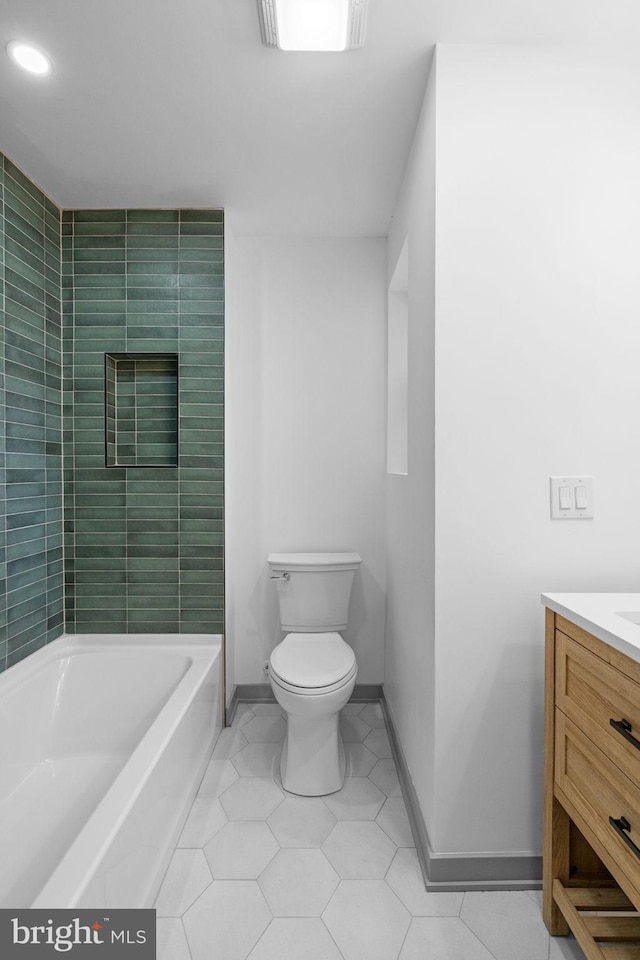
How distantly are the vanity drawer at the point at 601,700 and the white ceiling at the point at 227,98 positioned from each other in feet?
5.26

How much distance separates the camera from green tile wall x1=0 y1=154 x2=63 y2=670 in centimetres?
203

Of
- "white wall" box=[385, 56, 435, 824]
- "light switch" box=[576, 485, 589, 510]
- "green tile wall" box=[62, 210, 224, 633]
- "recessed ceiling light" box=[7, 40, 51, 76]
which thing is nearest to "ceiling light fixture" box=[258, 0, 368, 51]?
"white wall" box=[385, 56, 435, 824]

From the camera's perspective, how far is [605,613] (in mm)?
1236

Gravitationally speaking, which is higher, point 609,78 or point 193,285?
point 609,78

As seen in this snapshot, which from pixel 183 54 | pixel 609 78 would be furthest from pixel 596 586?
pixel 183 54

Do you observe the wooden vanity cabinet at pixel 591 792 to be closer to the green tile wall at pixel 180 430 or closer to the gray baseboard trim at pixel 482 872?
the gray baseboard trim at pixel 482 872

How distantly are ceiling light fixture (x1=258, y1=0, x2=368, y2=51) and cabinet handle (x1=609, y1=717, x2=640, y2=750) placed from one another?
171cm

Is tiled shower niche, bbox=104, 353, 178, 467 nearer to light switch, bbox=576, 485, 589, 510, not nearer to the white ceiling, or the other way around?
the white ceiling

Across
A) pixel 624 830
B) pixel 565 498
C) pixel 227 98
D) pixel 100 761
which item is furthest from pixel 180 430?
pixel 624 830

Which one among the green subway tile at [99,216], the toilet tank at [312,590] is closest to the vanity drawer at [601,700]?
the toilet tank at [312,590]

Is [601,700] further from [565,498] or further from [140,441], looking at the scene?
[140,441]

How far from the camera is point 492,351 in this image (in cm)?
152

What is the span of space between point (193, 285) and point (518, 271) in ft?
4.95

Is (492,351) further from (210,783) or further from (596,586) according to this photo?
(210,783)
